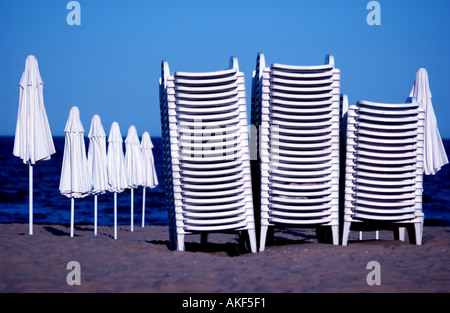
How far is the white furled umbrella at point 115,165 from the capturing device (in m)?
13.4

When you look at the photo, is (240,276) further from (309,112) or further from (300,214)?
(309,112)

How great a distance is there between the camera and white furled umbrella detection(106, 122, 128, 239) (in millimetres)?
13430


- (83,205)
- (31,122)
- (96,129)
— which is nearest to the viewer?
(31,122)

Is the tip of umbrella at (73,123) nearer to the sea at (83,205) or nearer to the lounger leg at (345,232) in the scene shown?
the lounger leg at (345,232)

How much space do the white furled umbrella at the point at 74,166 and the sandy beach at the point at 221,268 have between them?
4.62 ft

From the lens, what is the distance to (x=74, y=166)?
11570 mm

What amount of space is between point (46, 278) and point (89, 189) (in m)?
5.09

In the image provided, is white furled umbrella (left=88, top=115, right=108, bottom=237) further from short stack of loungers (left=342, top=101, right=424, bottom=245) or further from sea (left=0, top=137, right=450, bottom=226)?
sea (left=0, top=137, right=450, bottom=226)

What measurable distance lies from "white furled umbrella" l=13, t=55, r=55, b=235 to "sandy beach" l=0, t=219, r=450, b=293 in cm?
148

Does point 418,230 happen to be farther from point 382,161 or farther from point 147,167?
point 147,167

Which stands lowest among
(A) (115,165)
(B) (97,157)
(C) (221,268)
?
(C) (221,268)

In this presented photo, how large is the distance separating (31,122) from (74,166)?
3.98ft

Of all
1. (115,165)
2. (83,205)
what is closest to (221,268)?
(115,165)

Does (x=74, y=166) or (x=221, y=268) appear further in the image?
(x=74, y=166)
